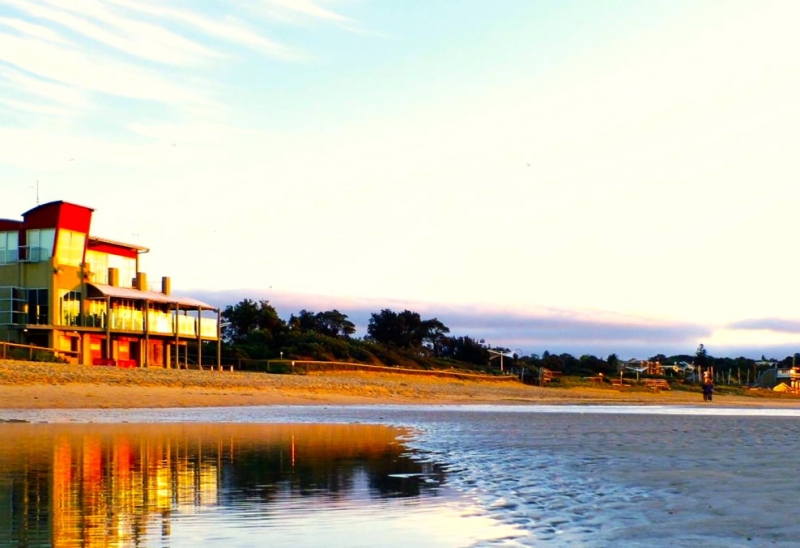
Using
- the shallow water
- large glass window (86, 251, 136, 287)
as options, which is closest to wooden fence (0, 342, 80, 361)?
large glass window (86, 251, 136, 287)

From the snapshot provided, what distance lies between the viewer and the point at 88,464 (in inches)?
518

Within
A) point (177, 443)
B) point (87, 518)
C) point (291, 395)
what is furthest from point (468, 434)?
point (291, 395)

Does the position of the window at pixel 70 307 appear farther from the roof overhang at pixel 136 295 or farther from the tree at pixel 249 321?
the tree at pixel 249 321

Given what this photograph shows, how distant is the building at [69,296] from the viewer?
48.3 meters

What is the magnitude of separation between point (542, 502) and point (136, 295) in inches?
1787

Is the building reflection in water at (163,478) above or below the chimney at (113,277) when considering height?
below

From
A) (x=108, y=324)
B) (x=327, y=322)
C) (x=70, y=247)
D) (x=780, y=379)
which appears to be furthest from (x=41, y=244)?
(x=780, y=379)

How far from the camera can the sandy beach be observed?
102ft

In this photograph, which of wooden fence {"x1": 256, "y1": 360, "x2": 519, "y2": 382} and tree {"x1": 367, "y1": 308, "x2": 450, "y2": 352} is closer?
wooden fence {"x1": 256, "y1": 360, "x2": 519, "y2": 382}

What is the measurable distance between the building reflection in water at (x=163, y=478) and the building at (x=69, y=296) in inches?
1198

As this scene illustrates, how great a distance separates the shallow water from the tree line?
46.1 m

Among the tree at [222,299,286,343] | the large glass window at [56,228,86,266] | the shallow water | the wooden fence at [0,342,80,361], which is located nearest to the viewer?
the shallow water

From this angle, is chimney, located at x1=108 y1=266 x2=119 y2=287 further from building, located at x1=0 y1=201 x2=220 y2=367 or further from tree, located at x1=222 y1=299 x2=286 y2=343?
tree, located at x1=222 y1=299 x2=286 y2=343

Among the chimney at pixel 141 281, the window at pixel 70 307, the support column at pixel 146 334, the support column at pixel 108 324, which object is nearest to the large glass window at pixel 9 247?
the window at pixel 70 307
